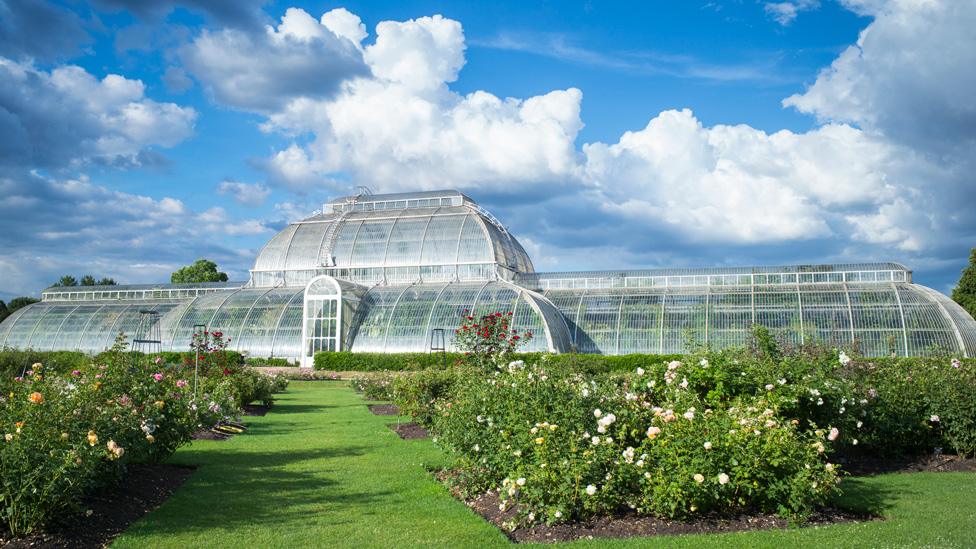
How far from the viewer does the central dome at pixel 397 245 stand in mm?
53500

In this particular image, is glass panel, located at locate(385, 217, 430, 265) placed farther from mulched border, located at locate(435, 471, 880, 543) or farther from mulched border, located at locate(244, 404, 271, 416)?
mulched border, located at locate(435, 471, 880, 543)

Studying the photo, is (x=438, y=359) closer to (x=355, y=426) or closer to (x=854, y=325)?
(x=355, y=426)

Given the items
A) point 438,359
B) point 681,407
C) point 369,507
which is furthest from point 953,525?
point 438,359

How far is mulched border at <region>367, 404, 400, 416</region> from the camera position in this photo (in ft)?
77.6

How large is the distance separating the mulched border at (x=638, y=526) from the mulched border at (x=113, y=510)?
15.8 feet

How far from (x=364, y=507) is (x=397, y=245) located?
4541 centimetres

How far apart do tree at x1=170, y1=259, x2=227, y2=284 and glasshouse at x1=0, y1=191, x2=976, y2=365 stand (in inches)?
917

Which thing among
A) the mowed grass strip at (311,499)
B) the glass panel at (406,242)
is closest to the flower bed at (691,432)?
the mowed grass strip at (311,499)

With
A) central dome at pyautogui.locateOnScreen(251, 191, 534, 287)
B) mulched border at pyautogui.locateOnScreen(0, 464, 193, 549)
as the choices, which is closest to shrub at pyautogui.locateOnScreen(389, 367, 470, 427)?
mulched border at pyautogui.locateOnScreen(0, 464, 193, 549)

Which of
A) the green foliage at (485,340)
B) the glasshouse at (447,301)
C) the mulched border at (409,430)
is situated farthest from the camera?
the glasshouse at (447,301)

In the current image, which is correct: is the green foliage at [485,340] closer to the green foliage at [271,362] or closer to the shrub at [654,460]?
the shrub at [654,460]

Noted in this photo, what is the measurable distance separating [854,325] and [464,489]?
35.6 meters

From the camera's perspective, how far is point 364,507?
10.5m

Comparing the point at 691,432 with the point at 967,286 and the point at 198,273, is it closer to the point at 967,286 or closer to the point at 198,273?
the point at 967,286
